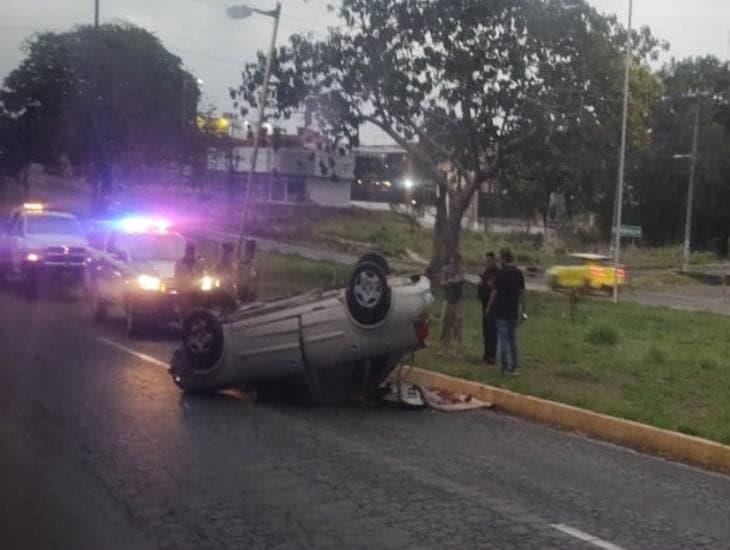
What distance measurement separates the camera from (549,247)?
60.3 metres

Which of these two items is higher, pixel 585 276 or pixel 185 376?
pixel 185 376

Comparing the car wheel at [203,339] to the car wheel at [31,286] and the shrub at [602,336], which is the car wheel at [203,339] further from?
the car wheel at [31,286]

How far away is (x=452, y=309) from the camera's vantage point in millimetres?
15352

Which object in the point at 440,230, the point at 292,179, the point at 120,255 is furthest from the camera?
the point at 292,179

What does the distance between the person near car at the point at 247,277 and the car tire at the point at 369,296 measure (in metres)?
7.57

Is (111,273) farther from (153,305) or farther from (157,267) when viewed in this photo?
(153,305)

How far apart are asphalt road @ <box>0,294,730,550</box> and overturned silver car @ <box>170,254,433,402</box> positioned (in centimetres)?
31

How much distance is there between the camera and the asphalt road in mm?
6609

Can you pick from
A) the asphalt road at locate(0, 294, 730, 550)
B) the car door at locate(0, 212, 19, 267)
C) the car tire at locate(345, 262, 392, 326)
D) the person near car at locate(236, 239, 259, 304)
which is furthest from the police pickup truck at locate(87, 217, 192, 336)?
the car tire at locate(345, 262, 392, 326)

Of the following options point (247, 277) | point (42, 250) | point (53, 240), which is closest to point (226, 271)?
point (247, 277)

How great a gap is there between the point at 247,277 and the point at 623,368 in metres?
7.57

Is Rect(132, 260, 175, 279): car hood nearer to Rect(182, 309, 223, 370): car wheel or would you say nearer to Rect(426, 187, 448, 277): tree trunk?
Rect(182, 309, 223, 370): car wheel

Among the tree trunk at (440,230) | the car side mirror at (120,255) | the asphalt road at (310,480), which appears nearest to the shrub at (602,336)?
the asphalt road at (310,480)

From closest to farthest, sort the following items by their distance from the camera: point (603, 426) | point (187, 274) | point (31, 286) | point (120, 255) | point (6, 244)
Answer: point (603, 426) → point (187, 274) → point (120, 255) → point (31, 286) → point (6, 244)
